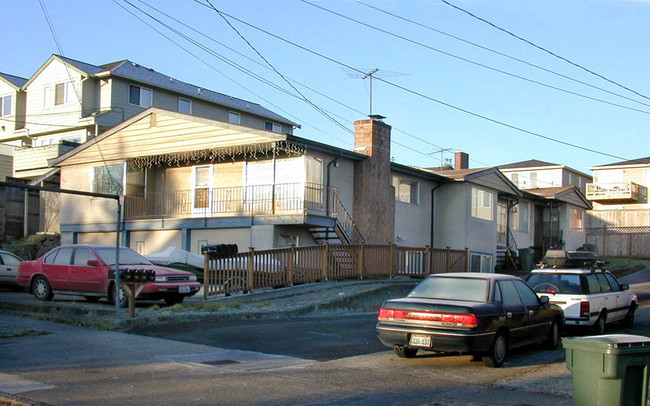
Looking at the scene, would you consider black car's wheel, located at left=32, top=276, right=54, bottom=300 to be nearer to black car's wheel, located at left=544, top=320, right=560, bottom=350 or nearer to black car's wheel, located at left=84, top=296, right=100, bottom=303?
black car's wheel, located at left=84, top=296, right=100, bottom=303

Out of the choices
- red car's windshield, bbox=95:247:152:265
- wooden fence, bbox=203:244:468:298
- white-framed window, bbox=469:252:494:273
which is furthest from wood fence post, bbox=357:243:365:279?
white-framed window, bbox=469:252:494:273

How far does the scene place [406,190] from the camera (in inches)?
1216

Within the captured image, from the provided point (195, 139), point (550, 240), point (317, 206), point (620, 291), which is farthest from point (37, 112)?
point (620, 291)

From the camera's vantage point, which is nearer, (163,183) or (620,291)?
(620,291)

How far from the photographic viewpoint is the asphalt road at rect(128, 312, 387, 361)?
12.0 metres

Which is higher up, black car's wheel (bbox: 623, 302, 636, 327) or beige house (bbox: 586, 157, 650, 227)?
beige house (bbox: 586, 157, 650, 227)

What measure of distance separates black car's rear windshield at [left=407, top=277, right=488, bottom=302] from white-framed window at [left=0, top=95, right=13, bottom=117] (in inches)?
1583

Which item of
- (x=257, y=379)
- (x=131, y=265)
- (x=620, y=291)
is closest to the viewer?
(x=257, y=379)

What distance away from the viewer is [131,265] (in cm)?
1714

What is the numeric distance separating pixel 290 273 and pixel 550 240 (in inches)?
959

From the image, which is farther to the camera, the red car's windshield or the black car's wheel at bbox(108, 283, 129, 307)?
the red car's windshield

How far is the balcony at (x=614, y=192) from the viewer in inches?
2042

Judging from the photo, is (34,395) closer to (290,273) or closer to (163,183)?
(290,273)

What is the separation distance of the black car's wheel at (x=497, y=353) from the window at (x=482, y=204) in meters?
22.3
